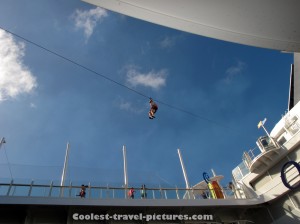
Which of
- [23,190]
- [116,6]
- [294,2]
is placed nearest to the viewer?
[294,2]

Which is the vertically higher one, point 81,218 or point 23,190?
point 23,190

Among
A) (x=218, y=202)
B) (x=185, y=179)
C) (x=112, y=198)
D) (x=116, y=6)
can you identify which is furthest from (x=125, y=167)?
(x=116, y=6)

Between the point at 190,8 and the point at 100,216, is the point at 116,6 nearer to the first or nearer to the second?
the point at 190,8

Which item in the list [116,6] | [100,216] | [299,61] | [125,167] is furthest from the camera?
[299,61]

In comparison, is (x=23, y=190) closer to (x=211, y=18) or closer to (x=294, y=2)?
(x=211, y=18)

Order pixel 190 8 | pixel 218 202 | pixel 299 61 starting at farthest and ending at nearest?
pixel 299 61
pixel 218 202
pixel 190 8

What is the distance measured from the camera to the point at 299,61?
26.3 m

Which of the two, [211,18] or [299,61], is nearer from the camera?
[211,18]

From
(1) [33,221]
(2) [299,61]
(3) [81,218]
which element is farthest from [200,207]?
(2) [299,61]

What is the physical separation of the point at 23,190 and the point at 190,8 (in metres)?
13.4

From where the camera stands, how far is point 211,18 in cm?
316

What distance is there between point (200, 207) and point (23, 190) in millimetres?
10131

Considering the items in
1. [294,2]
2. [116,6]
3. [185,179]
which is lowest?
[294,2]

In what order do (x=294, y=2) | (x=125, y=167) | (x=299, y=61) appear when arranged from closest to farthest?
1. (x=294, y=2)
2. (x=125, y=167)
3. (x=299, y=61)
